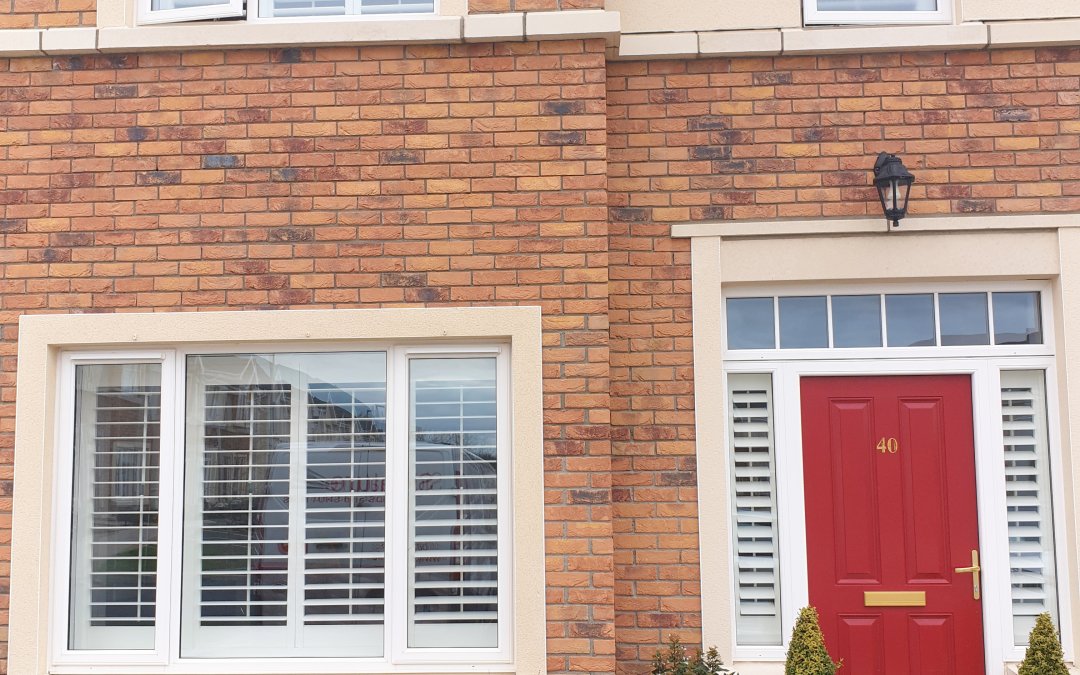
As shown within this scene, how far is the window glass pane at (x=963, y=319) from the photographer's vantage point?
5020mm

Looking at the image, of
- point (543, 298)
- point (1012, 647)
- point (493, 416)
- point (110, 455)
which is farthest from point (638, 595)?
point (110, 455)

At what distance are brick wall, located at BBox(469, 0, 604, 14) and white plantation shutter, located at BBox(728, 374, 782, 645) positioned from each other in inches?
84.6

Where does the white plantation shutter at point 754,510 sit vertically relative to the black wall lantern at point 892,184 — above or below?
below

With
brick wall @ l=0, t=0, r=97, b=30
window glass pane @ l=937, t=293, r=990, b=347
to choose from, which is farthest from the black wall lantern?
brick wall @ l=0, t=0, r=97, b=30

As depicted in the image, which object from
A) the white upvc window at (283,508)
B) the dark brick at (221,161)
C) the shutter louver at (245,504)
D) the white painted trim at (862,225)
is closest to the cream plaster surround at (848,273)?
the white painted trim at (862,225)

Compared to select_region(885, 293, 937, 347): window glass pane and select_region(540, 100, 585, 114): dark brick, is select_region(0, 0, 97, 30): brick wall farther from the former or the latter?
select_region(885, 293, 937, 347): window glass pane

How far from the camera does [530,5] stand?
4711 millimetres

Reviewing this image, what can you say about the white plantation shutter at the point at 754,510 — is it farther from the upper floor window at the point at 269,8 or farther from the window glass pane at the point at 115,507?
the window glass pane at the point at 115,507

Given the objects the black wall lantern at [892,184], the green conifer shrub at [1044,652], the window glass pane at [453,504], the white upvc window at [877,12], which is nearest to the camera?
the green conifer shrub at [1044,652]

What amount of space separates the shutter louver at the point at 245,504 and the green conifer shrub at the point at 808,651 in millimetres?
2574

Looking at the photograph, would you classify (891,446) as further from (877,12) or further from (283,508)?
(283,508)

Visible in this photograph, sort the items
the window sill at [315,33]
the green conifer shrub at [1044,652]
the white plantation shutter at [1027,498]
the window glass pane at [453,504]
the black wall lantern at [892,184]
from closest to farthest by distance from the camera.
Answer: the green conifer shrub at [1044,652]
the window glass pane at [453,504]
the window sill at [315,33]
the black wall lantern at [892,184]
the white plantation shutter at [1027,498]

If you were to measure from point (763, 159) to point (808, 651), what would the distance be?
260 centimetres

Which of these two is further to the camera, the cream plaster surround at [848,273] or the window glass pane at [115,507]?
the cream plaster surround at [848,273]
